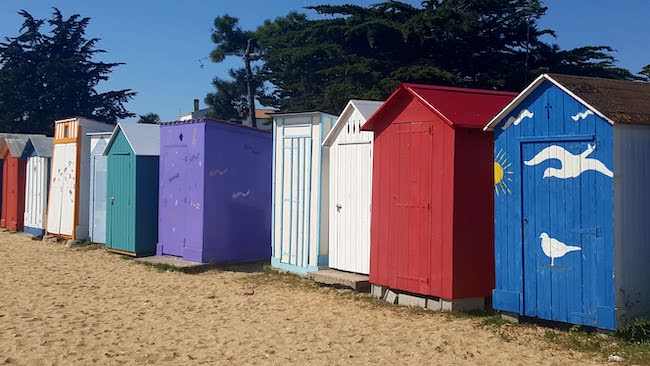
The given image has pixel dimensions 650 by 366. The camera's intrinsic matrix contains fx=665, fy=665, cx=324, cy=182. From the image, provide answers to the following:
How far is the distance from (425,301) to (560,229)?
7.22 ft

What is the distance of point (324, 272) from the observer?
10.5 m

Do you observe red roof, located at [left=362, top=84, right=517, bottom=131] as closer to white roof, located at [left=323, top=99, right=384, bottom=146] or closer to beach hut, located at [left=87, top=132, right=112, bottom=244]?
white roof, located at [left=323, top=99, right=384, bottom=146]

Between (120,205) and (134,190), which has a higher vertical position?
(134,190)

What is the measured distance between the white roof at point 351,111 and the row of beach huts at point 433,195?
Answer: 37 millimetres

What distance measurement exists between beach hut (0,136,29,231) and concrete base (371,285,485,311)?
14.6 metres

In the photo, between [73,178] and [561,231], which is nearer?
[561,231]

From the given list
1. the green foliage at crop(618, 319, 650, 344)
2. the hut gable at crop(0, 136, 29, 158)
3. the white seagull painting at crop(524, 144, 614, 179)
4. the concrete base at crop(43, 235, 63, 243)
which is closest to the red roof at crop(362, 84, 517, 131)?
the white seagull painting at crop(524, 144, 614, 179)

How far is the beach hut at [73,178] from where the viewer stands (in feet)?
55.1

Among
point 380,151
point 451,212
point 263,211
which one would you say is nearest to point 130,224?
point 263,211

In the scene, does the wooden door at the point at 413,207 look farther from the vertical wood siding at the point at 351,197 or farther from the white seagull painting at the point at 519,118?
the vertical wood siding at the point at 351,197

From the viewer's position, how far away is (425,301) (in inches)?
334

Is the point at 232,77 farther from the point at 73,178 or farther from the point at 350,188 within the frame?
the point at 350,188

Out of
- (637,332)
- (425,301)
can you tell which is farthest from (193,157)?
(637,332)

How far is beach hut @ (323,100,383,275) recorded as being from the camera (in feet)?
33.2
